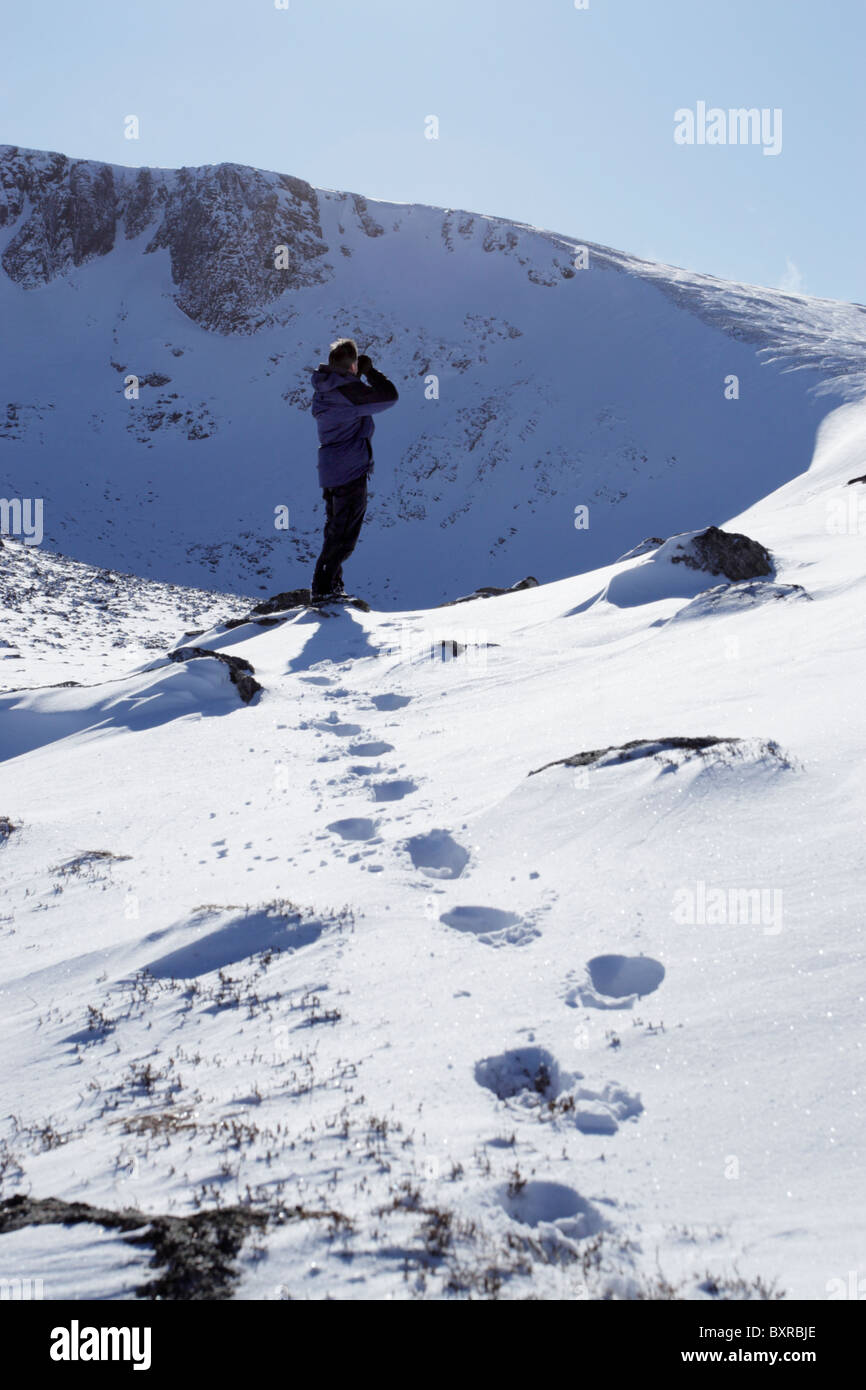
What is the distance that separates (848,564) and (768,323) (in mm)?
42404

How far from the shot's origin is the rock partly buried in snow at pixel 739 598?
26.0 feet

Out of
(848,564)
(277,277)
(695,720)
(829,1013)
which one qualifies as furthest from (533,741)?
(277,277)

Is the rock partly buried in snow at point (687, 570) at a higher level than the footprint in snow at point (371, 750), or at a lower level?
higher

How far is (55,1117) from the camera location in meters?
2.65

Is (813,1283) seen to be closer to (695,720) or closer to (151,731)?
(695,720)

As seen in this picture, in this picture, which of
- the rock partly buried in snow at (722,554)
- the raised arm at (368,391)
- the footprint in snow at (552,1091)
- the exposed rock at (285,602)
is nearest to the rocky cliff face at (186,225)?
the exposed rock at (285,602)

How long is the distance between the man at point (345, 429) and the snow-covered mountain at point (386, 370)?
21.2m


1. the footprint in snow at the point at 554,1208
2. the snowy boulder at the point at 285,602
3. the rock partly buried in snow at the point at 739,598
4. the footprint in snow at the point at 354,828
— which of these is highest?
the rock partly buried in snow at the point at 739,598

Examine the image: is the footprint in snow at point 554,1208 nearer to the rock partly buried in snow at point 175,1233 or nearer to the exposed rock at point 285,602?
the rock partly buried in snow at point 175,1233

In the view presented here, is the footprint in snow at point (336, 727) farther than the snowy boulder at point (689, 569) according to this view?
No

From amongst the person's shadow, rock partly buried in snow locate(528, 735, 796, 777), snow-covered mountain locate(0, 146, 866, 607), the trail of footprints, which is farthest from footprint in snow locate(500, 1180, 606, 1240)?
snow-covered mountain locate(0, 146, 866, 607)

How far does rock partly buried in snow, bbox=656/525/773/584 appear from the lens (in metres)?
10.0

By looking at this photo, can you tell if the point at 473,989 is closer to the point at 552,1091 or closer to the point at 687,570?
the point at 552,1091

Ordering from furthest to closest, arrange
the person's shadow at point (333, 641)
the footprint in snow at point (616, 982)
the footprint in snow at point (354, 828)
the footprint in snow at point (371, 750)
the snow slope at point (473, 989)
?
1. the person's shadow at point (333, 641)
2. the footprint in snow at point (371, 750)
3. the footprint in snow at point (354, 828)
4. the footprint in snow at point (616, 982)
5. the snow slope at point (473, 989)
